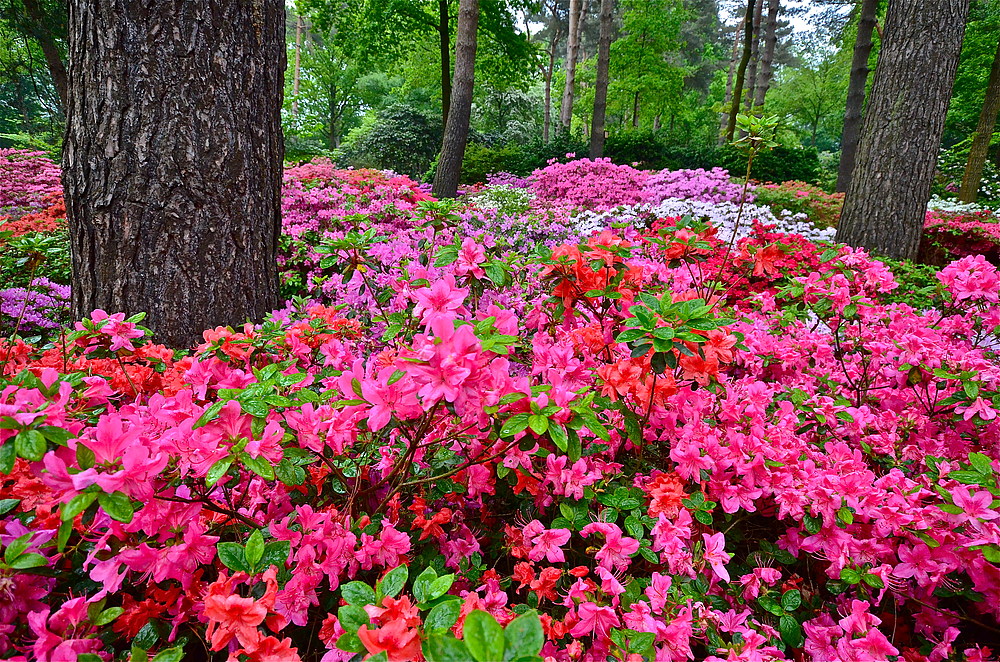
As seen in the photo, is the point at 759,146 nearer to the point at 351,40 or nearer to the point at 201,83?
the point at 201,83

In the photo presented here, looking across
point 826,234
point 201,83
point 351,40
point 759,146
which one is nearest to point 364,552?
point 201,83

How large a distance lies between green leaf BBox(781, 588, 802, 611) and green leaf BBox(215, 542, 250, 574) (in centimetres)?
97

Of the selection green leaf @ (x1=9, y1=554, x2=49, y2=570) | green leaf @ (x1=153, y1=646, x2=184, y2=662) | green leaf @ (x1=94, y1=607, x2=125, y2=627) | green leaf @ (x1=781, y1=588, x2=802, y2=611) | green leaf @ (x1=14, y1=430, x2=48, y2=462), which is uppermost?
green leaf @ (x1=14, y1=430, x2=48, y2=462)

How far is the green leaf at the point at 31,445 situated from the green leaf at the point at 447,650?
57 cm

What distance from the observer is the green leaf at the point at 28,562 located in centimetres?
72

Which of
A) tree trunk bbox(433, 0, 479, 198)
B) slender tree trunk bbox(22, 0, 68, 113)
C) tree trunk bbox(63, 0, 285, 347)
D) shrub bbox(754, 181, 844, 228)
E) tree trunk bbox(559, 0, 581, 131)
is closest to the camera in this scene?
tree trunk bbox(63, 0, 285, 347)

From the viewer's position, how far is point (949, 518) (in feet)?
3.25

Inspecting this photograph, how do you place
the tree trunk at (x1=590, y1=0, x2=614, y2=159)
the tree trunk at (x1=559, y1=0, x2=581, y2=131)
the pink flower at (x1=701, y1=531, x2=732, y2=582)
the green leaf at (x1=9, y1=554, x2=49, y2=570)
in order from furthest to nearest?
the tree trunk at (x1=559, y1=0, x2=581, y2=131) < the tree trunk at (x1=590, y1=0, x2=614, y2=159) < the pink flower at (x1=701, y1=531, x2=732, y2=582) < the green leaf at (x1=9, y1=554, x2=49, y2=570)

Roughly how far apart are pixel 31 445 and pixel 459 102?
7.15 m

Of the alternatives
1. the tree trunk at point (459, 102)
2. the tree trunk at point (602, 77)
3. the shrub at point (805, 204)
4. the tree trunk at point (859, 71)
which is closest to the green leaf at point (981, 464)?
A: the shrub at point (805, 204)

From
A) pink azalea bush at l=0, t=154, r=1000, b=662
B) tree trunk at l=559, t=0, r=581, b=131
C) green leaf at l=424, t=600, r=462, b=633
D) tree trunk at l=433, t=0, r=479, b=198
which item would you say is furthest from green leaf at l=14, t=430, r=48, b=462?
tree trunk at l=559, t=0, r=581, b=131

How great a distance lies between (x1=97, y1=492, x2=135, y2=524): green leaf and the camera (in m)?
0.66

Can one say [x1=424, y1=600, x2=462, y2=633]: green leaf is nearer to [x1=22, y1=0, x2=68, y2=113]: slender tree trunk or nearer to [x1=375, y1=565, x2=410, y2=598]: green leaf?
[x1=375, y1=565, x2=410, y2=598]: green leaf

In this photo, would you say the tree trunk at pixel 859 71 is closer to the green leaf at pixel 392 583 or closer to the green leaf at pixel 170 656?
the green leaf at pixel 392 583
